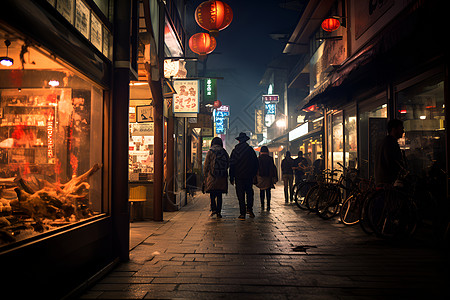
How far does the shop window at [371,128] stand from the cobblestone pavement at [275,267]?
334 centimetres

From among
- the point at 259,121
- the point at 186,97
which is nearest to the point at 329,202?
the point at 186,97

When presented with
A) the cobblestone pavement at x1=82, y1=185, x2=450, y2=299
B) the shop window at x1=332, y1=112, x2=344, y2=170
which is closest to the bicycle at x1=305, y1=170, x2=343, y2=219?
the cobblestone pavement at x1=82, y1=185, x2=450, y2=299

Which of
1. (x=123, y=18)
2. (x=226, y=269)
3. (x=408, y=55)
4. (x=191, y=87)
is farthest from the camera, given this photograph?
(x=191, y=87)

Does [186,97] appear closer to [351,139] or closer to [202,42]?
[202,42]

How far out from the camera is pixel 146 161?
1134 cm

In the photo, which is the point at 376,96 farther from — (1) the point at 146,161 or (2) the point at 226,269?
(2) the point at 226,269

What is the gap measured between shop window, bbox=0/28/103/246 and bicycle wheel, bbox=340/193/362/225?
5.78 metres

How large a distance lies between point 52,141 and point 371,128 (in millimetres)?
8635

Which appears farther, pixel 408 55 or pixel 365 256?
pixel 408 55

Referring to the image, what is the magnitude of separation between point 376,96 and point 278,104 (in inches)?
1274

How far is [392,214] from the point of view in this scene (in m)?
6.90

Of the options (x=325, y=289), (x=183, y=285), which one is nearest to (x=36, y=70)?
(x=183, y=285)

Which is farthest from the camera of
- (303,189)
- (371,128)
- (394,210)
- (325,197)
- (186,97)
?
(186,97)

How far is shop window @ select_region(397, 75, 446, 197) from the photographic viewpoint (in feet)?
25.2
